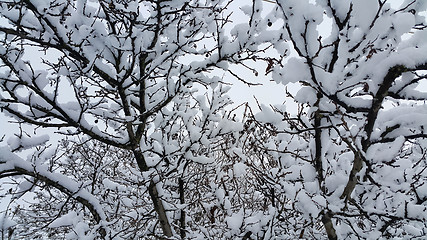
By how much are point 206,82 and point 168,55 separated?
74 centimetres

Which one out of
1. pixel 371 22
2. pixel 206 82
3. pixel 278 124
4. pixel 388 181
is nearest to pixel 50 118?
pixel 206 82

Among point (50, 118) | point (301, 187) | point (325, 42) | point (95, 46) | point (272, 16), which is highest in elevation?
point (272, 16)

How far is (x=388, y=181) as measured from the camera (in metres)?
2.02

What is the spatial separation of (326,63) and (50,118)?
2.72m

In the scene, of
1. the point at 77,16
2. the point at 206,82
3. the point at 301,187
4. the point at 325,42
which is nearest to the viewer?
the point at 325,42

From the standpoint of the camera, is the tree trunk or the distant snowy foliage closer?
the distant snowy foliage

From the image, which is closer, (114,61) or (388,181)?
(388,181)

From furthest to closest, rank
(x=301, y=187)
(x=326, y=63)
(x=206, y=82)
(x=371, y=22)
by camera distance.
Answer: (x=206, y=82)
(x=301, y=187)
(x=326, y=63)
(x=371, y=22)

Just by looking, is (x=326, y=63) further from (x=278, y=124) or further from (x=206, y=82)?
(x=206, y=82)

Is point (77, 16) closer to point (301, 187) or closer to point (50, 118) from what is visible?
point (50, 118)

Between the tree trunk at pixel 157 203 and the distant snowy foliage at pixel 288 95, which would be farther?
the tree trunk at pixel 157 203

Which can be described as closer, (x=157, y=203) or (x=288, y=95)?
(x=288, y=95)

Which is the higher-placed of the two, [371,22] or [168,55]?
[168,55]

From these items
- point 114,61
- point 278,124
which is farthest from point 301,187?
point 114,61
